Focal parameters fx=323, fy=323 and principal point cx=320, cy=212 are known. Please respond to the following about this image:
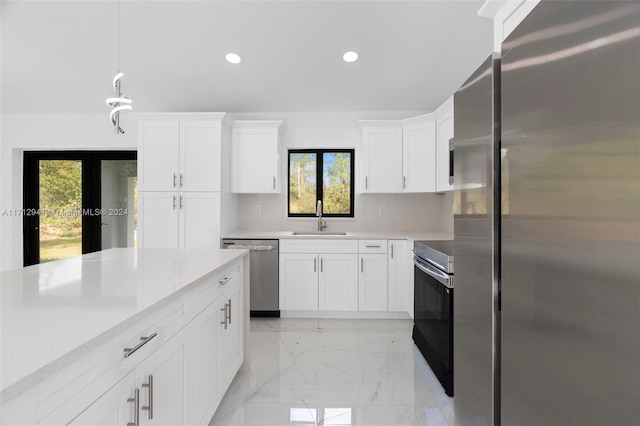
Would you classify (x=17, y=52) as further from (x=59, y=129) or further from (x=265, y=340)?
(x=265, y=340)

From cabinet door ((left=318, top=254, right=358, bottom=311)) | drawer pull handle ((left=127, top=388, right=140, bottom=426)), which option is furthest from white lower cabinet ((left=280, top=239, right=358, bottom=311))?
drawer pull handle ((left=127, top=388, right=140, bottom=426))

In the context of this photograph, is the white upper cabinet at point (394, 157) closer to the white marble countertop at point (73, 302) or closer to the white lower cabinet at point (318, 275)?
the white lower cabinet at point (318, 275)

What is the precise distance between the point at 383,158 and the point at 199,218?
2210 mm

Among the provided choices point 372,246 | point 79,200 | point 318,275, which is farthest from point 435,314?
point 79,200

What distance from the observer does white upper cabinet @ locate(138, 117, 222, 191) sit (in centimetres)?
357

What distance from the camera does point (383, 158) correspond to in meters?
3.79

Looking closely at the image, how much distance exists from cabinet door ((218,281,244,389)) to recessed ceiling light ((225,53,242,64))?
7.72ft

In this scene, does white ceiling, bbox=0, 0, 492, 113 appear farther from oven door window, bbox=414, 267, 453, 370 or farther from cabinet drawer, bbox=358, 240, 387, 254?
oven door window, bbox=414, 267, 453, 370

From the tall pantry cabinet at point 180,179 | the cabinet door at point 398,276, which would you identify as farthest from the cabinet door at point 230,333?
the cabinet door at point 398,276

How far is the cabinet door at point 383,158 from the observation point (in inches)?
148

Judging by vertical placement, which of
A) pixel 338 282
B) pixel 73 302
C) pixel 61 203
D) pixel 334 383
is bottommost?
pixel 334 383

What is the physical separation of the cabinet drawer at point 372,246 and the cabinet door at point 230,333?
1623 mm

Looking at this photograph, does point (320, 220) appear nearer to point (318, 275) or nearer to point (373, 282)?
point (318, 275)

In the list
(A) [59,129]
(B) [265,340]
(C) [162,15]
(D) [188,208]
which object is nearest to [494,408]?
(B) [265,340]
